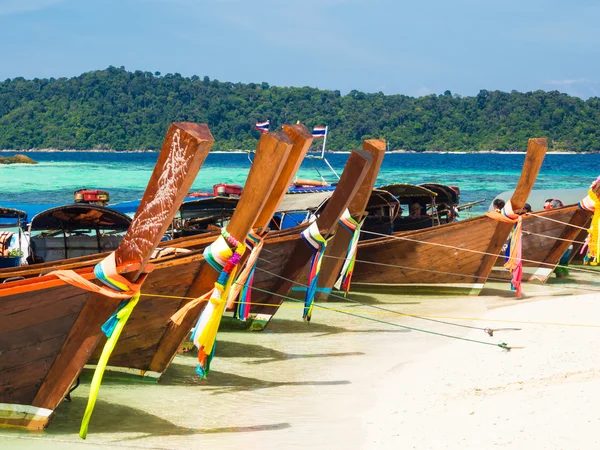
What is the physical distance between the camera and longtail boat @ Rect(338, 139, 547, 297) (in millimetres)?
13484

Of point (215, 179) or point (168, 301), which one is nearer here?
point (168, 301)

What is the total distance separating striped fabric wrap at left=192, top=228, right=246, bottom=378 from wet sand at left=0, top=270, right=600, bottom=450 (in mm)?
675

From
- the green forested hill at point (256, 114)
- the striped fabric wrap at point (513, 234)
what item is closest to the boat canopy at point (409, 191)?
the striped fabric wrap at point (513, 234)

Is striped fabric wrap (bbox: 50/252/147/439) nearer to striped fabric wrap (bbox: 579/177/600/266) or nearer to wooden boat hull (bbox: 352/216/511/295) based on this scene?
wooden boat hull (bbox: 352/216/511/295)

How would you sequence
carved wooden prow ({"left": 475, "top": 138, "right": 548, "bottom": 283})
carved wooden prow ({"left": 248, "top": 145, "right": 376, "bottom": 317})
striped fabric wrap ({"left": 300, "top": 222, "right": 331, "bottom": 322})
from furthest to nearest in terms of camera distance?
carved wooden prow ({"left": 475, "top": 138, "right": 548, "bottom": 283}) → striped fabric wrap ({"left": 300, "top": 222, "right": 331, "bottom": 322}) → carved wooden prow ({"left": 248, "top": 145, "right": 376, "bottom": 317})

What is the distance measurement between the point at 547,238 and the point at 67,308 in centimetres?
1103

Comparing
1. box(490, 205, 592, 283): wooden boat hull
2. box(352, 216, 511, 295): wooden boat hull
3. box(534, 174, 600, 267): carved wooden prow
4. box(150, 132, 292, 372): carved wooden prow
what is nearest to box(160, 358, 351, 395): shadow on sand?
box(150, 132, 292, 372): carved wooden prow

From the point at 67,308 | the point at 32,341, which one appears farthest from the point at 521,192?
the point at 32,341

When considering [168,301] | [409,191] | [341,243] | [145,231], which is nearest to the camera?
[145,231]

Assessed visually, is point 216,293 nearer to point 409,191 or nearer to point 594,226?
point 594,226

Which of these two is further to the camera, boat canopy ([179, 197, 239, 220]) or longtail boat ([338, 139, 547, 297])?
boat canopy ([179, 197, 239, 220])

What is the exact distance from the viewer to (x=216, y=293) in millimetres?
7164

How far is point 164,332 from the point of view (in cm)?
791

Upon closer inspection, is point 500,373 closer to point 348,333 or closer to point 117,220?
point 348,333
